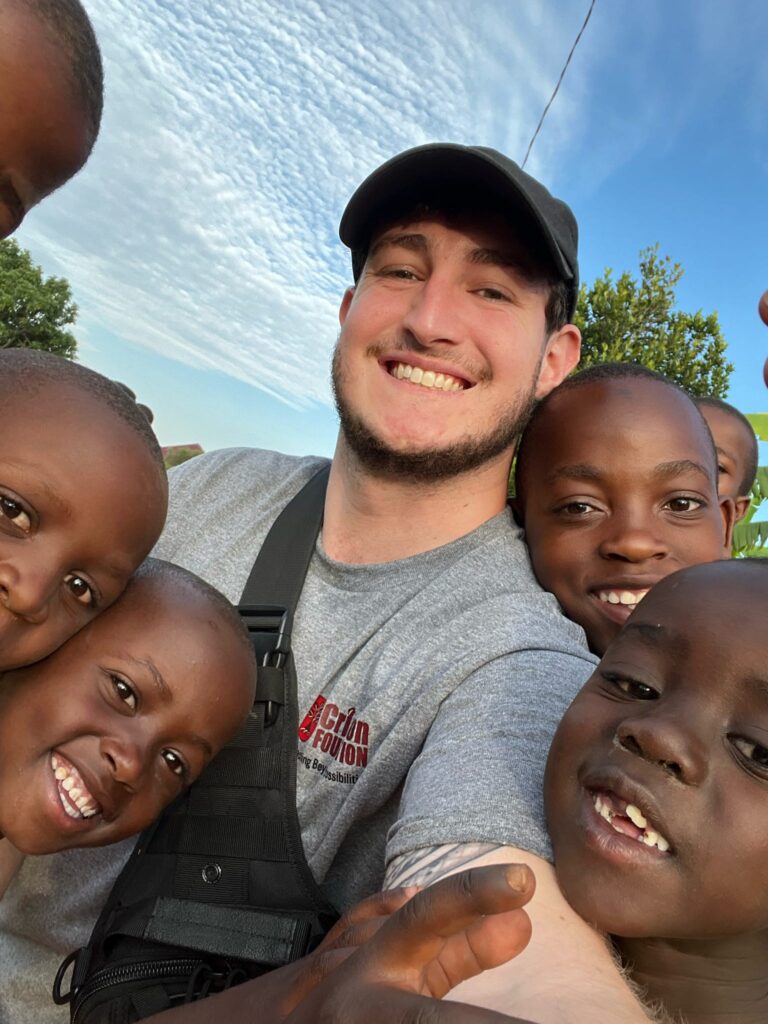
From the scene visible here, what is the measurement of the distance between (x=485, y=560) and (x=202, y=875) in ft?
3.89

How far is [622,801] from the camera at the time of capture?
1.48m

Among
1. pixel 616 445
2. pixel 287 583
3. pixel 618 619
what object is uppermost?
pixel 616 445

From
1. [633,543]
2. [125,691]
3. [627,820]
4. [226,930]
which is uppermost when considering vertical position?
[633,543]

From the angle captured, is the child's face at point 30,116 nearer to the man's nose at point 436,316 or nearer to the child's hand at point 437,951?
the man's nose at point 436,316

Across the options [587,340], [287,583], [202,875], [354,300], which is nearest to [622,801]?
[202,875]

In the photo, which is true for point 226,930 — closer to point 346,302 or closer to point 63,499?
point 63,499

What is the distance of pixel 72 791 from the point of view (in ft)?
6.70

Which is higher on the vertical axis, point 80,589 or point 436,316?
point 436,316

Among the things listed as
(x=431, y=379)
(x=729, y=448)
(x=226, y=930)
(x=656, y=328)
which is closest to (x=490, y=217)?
(x=431, y=379)

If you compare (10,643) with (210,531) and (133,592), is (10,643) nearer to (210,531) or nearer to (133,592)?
(133,592)

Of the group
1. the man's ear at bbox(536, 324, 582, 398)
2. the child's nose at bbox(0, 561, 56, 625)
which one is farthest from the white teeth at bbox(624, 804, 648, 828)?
the man's ear at bbox(536, 324, 582, 398)

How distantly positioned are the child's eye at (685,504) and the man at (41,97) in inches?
75.4

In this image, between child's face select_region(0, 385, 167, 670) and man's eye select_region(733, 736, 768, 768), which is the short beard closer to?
child's face select_region(0, 385, 167, 670)

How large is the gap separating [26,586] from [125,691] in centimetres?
46
